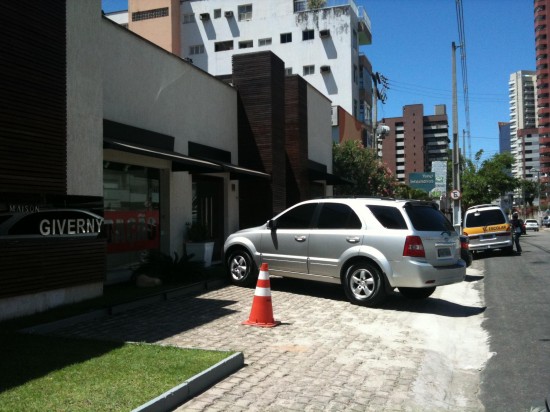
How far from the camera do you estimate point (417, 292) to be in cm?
1038

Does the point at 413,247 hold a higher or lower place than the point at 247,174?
lower

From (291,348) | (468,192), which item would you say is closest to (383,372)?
(291,348)

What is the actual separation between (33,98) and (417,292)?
25.2ft

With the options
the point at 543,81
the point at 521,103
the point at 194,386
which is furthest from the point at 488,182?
→ the point at 521,103

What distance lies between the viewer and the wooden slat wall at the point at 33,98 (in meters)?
7.32

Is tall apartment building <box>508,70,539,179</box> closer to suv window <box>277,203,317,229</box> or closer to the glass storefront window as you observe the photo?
the glass storefront window

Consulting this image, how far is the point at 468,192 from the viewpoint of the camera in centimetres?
5534

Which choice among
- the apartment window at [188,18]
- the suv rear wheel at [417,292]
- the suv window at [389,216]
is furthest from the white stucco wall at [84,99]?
the apartment window at [188,18]

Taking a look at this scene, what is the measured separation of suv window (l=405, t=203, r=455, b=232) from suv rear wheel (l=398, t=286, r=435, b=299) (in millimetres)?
1330

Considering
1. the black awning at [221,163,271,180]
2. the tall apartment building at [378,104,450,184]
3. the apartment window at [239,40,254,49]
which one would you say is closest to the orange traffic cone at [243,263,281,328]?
the black awning at [221,163,271,180]

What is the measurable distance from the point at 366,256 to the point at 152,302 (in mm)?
3852

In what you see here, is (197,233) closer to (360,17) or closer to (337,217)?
(337,217)

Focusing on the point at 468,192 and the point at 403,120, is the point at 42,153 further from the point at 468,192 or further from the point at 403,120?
the point at 403,120

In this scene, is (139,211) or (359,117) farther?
(359,117)
